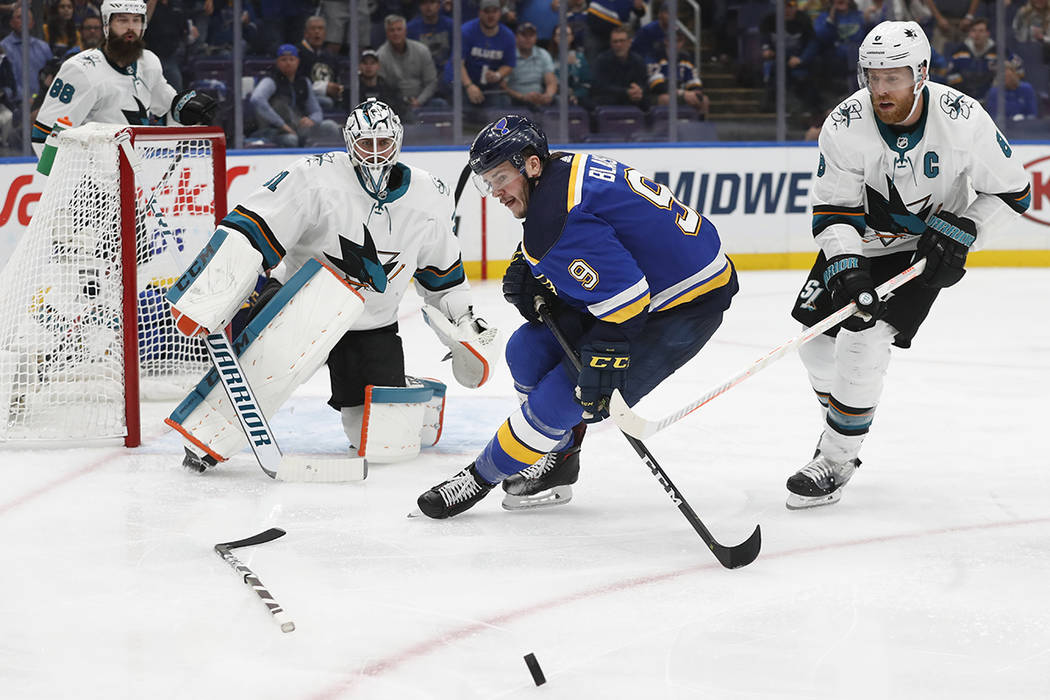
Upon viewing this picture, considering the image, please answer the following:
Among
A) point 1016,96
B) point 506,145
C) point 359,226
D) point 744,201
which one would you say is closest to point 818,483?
point 506,145

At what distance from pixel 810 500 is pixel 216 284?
150cm

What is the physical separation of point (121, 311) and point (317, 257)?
62 cm

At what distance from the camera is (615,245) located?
98.0 inches

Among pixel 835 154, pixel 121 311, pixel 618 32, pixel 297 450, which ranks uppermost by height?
pixel 618 32

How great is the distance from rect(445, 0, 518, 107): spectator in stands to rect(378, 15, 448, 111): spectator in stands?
0.69ft

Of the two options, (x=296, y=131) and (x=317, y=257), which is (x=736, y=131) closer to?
(x=296, y=131)

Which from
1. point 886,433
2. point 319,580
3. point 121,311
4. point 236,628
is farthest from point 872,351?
point 121,311

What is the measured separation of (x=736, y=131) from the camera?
7.71 meters

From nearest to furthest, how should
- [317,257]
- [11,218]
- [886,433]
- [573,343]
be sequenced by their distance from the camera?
[573,343] → [317,257] → [886,433] → [11,218]

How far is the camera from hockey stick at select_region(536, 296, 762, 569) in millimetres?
2453

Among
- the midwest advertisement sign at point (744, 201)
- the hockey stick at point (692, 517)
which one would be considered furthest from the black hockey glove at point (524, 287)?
the midwest advertisement sign at point (744, 201)

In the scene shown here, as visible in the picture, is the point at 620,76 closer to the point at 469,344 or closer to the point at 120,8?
the point at 120,8

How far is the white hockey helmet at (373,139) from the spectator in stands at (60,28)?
4409mm

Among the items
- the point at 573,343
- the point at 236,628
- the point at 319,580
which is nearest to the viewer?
the point at 236,628
